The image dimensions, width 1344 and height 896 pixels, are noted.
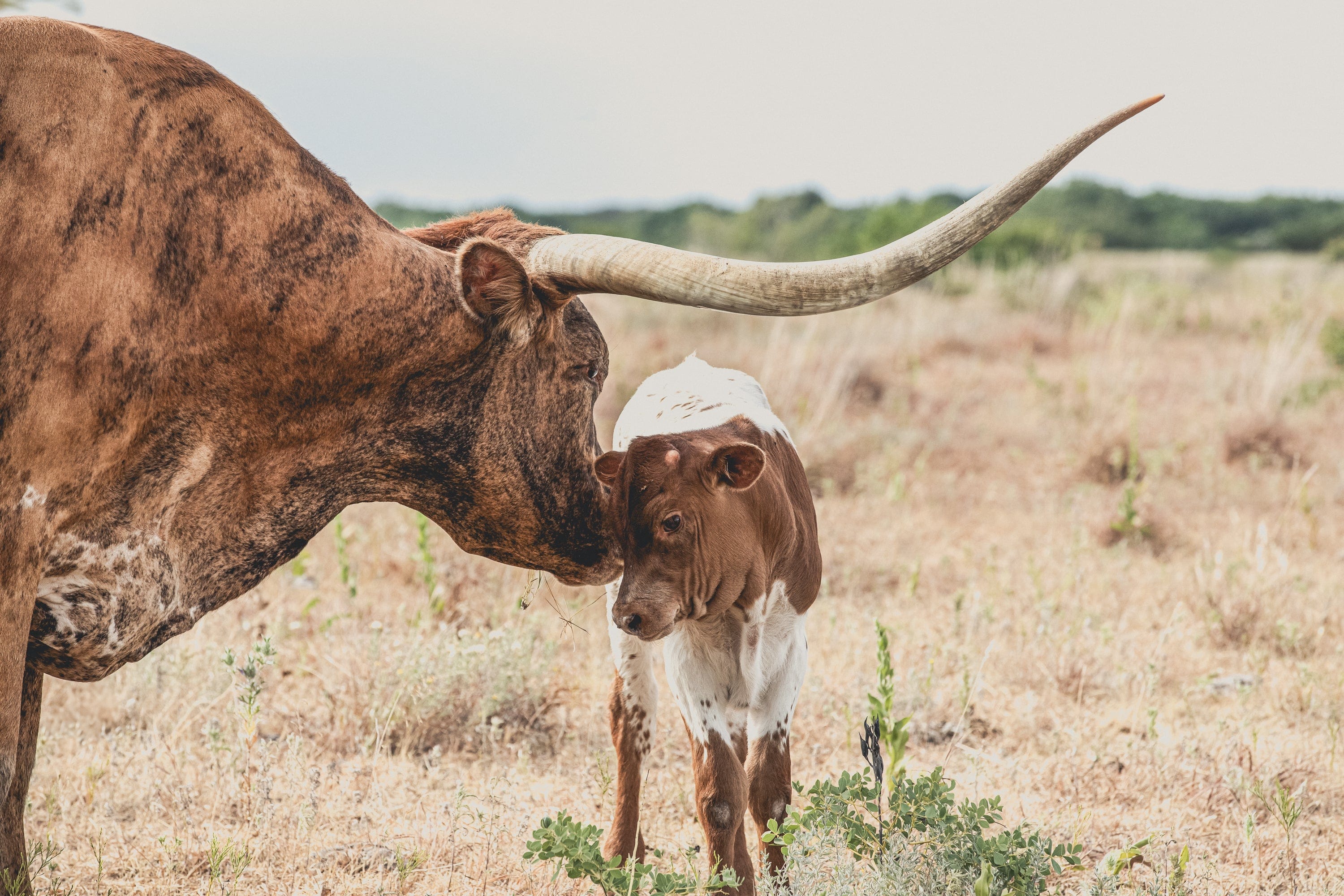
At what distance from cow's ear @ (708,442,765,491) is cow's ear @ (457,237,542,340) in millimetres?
579

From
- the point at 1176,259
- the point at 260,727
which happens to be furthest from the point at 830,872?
the point at 1176,259

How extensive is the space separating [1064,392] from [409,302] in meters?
9.95

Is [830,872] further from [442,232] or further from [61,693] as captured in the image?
[61,693]

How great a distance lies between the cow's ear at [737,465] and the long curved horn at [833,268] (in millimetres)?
545

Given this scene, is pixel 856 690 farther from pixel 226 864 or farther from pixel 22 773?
pixel 22 773

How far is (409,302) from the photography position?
2.39 metres

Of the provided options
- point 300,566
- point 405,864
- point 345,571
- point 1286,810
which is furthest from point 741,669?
point 300,566

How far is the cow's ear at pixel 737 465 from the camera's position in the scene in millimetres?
2764

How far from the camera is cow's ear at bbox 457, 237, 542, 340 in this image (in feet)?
7.89

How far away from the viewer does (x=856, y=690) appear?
15.2ft

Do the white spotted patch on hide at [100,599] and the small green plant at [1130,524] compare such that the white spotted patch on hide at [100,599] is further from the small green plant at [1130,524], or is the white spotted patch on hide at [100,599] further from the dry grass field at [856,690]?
the small green plant at [1130,524]

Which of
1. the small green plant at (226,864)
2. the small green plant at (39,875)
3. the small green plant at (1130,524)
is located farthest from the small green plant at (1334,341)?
the small green plant at (39,875)

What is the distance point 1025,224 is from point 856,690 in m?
23.4

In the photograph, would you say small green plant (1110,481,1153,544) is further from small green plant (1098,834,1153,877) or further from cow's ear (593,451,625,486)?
cow's ear (593,451,625,486)
